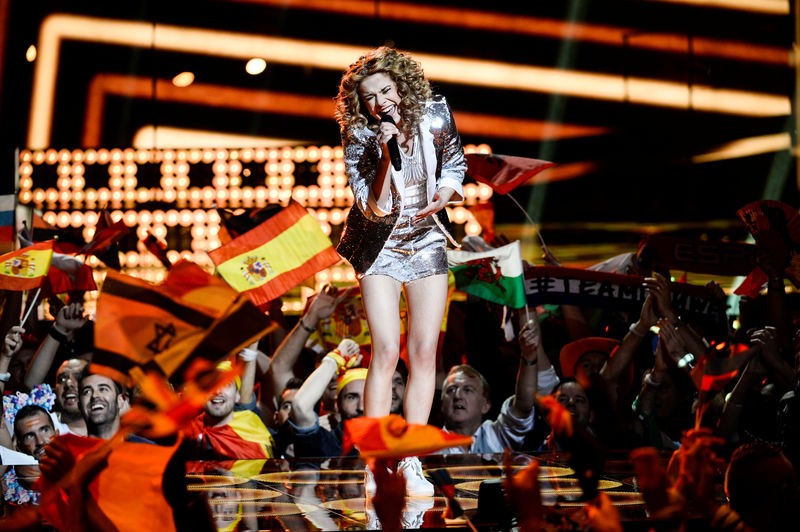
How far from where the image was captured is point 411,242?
14.2 feet

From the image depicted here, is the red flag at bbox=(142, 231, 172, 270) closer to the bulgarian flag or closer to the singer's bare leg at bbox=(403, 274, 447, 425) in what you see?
A: the bulgarian flag

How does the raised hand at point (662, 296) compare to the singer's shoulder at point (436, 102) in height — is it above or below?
below

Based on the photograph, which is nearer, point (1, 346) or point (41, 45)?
point (1, 346)

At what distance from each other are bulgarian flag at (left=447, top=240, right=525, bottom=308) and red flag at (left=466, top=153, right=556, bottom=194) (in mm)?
749

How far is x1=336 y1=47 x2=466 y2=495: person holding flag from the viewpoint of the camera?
4.12 m

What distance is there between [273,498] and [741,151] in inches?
336

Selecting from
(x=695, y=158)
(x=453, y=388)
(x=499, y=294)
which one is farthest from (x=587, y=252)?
(x=453, y=388)

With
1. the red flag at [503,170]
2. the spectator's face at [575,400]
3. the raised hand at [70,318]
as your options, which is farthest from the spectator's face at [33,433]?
the red flag at [503,170]

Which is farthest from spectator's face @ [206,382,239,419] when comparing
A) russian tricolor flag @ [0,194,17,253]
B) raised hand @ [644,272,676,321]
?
raised hand @ [644,272,676,321]

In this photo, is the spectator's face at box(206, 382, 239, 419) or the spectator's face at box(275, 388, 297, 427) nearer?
the spectator's face at box(206, 382, 239, 419)

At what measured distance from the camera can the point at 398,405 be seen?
596cm

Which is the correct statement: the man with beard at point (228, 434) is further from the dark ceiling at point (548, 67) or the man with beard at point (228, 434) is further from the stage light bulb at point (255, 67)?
the stage light bulb at point (255, 67)

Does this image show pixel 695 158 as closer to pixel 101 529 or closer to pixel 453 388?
pixel 453 388

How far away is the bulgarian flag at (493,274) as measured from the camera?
6359mm
